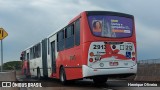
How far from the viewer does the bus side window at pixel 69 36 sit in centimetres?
1737

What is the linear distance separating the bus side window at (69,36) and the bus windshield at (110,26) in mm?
1823

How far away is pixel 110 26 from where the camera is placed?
52.7 feet

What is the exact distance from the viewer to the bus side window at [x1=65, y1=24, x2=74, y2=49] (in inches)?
684

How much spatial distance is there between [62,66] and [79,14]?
13.2ft

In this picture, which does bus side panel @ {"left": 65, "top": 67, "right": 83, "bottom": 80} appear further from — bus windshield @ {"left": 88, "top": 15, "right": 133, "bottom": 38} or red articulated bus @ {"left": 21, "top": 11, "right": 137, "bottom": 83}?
bus windshield @ {"left": 88, "top": 15, "right": 133, "bottom": 38}

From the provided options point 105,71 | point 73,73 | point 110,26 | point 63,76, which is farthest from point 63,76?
point 110,26

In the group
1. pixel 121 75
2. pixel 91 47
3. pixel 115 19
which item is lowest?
pixel 121 75

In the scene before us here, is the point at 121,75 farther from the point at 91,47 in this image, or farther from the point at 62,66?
the point at 62,66

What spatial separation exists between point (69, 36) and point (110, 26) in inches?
103

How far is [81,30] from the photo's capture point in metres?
15.9

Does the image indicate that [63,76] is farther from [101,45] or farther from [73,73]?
[101,45]

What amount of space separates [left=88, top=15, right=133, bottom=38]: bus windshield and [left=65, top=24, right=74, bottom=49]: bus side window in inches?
71.8

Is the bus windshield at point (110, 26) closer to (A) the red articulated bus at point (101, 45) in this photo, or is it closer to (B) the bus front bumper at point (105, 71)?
(A) the red articulated bus at point (101, 45)

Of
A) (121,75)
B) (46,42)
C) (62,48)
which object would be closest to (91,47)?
(121,75)
